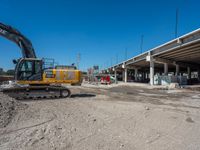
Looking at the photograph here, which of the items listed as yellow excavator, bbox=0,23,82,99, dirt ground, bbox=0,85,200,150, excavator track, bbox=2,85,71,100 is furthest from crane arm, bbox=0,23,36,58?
dirt ground, bbox=0,85,200,150

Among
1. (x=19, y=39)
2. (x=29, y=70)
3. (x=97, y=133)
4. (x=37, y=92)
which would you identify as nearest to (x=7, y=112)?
(x=97, y=133)

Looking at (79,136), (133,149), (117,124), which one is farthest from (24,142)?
(117,124)

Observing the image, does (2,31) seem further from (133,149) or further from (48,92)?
(133,149)

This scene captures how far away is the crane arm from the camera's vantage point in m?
11.6

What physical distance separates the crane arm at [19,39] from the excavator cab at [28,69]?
156 centimetres

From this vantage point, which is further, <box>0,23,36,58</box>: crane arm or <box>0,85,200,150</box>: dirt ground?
<box>0,23,36,58</box>: crane arm

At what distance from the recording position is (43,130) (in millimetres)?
4426

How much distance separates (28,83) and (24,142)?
7.56 metres

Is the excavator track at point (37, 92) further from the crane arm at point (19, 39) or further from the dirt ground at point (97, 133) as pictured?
the dirt ground at point (97, 133)

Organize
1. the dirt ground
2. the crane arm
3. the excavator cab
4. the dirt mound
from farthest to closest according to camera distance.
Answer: the crane arm, the excavator cab, the dirt mound, the dirt ground

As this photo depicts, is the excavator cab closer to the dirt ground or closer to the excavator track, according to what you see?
the excavator track

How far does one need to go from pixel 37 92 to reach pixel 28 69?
1.68m

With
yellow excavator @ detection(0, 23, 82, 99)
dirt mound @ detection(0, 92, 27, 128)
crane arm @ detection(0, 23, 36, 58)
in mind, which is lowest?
dirt mound @ detection(0, 92, 27, 128)

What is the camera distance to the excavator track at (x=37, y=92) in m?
10.3
